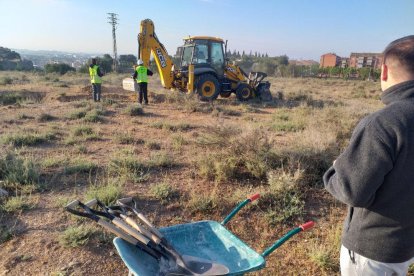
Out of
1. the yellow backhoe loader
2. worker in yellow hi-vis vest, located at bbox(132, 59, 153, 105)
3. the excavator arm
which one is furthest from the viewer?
the yellow backhoe loader

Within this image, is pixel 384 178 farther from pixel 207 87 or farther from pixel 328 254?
pixel 207 87

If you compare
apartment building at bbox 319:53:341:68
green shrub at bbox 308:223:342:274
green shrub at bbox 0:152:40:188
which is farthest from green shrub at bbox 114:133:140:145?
apartment building at bbox 319:53:341:68

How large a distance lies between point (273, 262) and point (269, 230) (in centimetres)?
60

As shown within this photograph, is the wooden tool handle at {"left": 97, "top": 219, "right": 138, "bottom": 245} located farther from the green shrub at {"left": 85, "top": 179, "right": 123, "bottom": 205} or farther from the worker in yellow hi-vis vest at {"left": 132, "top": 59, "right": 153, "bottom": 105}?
the worker in yellow hi-vis vest at {"left": 132, "top": 59, "right": 153, "bottom": 105}

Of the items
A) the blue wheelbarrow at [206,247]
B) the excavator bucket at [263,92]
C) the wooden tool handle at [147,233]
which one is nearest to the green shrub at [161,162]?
the blue wheelbarrow at [206,247]

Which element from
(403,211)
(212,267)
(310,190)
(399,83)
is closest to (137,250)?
(212,267)

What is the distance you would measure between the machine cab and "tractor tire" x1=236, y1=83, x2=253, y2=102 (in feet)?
3.93

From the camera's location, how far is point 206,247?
2.85 meters

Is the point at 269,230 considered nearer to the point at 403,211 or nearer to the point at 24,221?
the point at 403,211

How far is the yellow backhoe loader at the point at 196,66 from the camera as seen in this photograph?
1431 centimetres

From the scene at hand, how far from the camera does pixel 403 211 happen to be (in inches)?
72.1

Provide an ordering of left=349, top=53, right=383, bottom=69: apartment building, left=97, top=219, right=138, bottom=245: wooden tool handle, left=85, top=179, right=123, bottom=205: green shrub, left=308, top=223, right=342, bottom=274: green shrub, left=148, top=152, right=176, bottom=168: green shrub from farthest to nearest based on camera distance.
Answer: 1. left=349, top=53, right=383, bottom=69: apartment building
2. left=148, top=152, right=176, bottom=168: green shrub
3. left=85, top=179, right=123, bottom=205: green shrub
4. left=308, top=223, right=342, bottom=274: green shrub
5. left=97, top=219, right=138, bottom=245: wooden tool handle

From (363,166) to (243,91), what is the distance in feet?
46.5

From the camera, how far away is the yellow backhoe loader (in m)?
14.3
